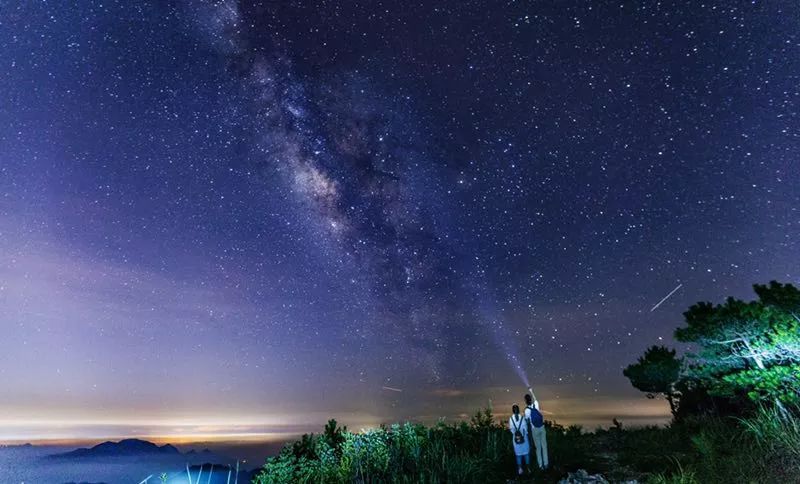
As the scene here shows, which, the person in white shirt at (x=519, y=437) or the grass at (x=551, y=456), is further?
the person in white shirt at (x=519, y=437)

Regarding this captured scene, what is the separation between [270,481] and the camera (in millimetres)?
11414

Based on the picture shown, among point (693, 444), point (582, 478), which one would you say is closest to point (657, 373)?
point (693, 444)

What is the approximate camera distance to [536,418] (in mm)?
10711

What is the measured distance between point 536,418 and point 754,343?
5.78 meters

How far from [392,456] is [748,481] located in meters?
7.71

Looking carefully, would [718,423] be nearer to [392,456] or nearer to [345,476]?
[392,456]

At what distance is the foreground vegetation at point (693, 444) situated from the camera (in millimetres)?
9328

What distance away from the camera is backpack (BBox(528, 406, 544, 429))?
Result: 35.0ft

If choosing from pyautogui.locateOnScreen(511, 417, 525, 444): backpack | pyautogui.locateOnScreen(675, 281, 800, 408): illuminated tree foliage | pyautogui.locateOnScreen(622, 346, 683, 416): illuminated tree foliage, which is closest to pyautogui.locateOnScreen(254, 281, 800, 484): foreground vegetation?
pyautogui.locateOnScreen(675, 281, 800, 408): illuminated tree foliage

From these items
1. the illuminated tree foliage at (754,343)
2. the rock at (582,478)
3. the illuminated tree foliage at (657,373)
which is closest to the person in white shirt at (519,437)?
the rock at (582,478)

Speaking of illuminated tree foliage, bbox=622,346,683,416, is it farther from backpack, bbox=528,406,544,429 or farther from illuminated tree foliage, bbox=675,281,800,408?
backpack, bbox=528,406,544,429

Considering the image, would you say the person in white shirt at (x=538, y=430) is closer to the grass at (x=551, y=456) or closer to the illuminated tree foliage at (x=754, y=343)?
the grass at (x=551, y=456)

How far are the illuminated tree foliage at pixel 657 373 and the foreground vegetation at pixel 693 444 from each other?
668 centimetres

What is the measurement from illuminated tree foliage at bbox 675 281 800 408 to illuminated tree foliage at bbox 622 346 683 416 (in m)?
9.27
